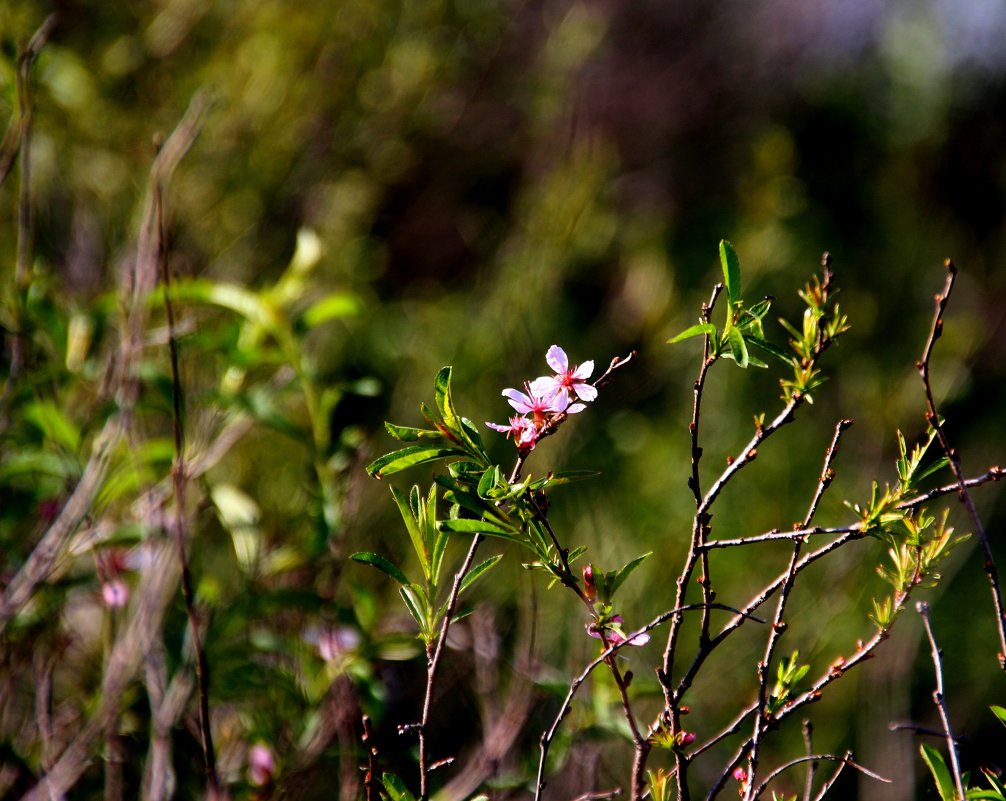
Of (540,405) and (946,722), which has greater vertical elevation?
(540,405)

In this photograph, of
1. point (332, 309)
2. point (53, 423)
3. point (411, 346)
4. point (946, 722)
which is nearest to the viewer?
point (946, 722)

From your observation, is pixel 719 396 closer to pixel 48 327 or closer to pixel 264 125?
pixel 264 125

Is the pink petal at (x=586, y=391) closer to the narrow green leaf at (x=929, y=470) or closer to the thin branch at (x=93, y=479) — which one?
the narrow green leaf at (x=929, y=470)

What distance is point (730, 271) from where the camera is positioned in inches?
33.8

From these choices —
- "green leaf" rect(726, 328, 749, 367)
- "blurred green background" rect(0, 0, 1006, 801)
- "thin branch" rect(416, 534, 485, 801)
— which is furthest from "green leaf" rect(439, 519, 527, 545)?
"blurred green background" rect(0, 0, 1006, 801)

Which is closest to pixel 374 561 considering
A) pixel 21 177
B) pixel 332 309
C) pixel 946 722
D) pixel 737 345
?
pixel 737 345

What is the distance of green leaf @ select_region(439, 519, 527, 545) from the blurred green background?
1.65ft

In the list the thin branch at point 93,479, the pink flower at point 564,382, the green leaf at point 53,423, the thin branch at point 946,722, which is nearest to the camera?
the thin branch at point 946,722

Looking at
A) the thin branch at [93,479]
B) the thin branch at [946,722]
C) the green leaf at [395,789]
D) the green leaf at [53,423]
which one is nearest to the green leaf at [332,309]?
the thin branch at [93,479]

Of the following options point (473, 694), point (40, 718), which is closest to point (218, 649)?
point (40, 718)

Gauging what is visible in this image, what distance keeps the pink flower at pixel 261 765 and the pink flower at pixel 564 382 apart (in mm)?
717

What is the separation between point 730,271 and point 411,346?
8.16 ft

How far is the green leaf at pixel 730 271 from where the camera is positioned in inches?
33.1

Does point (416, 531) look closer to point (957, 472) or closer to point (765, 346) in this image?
point (765, 346)
